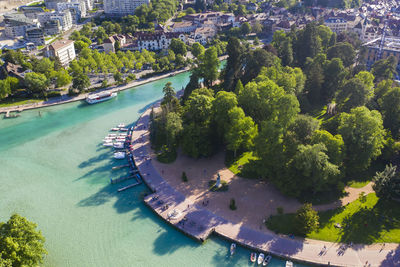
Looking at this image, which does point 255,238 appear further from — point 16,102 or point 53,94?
point 16,102

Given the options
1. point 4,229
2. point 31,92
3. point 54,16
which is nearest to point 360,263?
point 4,229

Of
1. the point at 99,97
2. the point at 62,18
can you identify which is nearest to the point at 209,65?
the point at 99,97

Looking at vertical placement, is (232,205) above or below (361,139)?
below

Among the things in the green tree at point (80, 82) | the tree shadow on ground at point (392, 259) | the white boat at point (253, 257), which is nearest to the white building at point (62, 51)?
the green tree at point (80, 82)

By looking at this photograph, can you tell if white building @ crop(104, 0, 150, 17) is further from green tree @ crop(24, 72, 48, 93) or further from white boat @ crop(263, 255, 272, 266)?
white boat @ crop(263, 255, 272, 266)

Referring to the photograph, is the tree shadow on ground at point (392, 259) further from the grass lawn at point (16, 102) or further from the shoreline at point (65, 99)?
the grass lawn at point (16, 102)

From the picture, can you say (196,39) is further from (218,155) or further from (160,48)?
(218,155)
